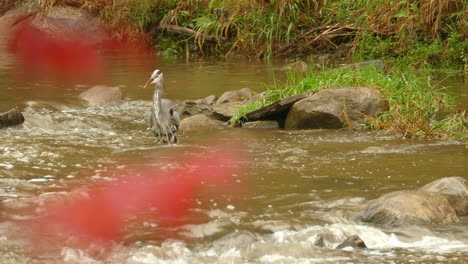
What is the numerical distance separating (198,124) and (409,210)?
13.7ft

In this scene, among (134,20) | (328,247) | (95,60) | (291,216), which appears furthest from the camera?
(134,20)

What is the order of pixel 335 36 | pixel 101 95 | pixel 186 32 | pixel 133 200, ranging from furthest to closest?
1. pixel 186 32
2. pixel 335 36
3. pixel 101 95
4. pixel 133 200

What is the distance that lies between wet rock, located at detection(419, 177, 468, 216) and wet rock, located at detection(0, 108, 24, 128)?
15.5 feet

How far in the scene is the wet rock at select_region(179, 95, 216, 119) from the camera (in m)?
9.12

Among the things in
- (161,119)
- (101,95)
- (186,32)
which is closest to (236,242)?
(161,119)

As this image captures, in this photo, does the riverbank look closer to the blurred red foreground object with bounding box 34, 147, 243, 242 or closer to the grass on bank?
the grass on bank

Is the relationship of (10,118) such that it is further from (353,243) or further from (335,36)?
(335,36)

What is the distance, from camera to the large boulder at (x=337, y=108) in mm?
7879

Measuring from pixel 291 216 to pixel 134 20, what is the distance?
13.1m

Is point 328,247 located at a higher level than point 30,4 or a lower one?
lower

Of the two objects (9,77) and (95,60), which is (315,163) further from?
(95,60)

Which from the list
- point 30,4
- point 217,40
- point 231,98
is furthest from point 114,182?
point 30,4

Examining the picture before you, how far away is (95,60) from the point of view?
A: 1540 centimetres

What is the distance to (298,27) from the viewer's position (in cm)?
1462
